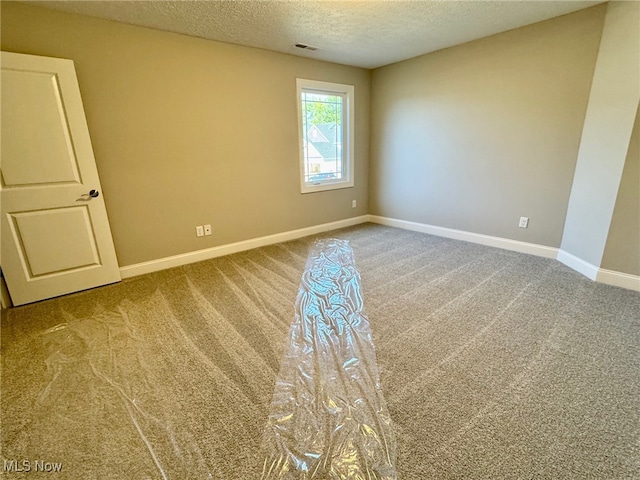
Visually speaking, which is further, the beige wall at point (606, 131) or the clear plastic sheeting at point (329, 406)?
the beige wall at point (606, 131)

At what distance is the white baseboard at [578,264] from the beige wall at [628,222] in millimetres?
116

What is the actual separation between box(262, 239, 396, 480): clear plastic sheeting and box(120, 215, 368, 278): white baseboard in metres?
1.64

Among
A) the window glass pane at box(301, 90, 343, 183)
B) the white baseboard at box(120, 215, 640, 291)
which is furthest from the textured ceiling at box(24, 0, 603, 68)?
the white baseboard at box(120, 215, 640, 291)

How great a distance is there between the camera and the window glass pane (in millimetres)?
4102

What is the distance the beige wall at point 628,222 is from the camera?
93.2 inches

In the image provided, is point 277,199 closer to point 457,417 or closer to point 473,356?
point 473,356

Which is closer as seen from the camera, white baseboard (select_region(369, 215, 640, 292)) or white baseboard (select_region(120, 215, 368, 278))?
white baseboard (select_region(369, 215, 640, 292))

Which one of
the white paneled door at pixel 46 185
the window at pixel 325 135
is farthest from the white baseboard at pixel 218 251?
the window at pixel 325 135

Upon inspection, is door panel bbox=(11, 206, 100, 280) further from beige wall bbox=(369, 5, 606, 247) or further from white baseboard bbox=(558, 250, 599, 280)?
white baseboard bbox=(558, 250, 599, 280)

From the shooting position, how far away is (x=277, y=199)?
156 inches

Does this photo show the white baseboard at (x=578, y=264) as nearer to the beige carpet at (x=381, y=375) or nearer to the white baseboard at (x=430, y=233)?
the white baseboard at (x=430, y=233)

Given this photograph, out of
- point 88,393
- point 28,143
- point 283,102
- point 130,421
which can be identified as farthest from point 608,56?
point 28,143

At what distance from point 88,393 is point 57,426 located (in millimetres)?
200

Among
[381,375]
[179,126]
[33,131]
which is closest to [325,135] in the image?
[179,126]
